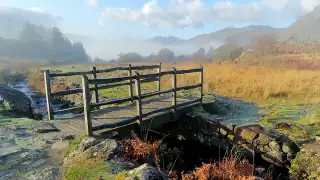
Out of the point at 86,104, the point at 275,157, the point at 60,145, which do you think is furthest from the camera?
the point at 275,157

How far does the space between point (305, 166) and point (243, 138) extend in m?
2.16

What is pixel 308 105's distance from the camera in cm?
1280

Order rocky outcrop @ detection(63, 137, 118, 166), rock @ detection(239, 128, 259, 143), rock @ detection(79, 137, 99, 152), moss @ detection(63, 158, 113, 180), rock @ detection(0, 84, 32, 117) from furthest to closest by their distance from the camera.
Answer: rock @ detection(0, 84, 32, 117) → rock @ detection(239, 128, 259, 143) → rock @ detection(79, 137, 99, 152) → rocky outcrop @ detection(63, 137, 118, 166) → moss @ detection(63, 158, 113, 180)

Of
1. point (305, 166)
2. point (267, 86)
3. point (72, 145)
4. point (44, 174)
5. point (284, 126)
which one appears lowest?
point (305, 166)

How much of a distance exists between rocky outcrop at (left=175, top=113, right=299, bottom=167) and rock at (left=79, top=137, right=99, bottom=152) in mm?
4267

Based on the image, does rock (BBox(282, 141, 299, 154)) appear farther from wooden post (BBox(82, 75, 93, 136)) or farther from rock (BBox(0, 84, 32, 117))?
rock (BBox(0, 84, 32, 117))

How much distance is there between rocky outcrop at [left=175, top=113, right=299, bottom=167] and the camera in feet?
26.7

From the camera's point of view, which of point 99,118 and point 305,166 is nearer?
point 305,166

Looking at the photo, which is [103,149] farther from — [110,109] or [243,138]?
[243,138]

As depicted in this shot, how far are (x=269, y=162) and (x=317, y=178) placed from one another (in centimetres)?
194

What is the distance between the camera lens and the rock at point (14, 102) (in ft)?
39.7

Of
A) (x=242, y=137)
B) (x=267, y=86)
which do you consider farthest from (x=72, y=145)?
(x=267, y=86)

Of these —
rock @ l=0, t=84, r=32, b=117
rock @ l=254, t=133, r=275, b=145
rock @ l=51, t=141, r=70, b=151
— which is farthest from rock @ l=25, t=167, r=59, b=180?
rock @ l=0, t=84, r=32, b=117

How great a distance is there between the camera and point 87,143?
252 inches
